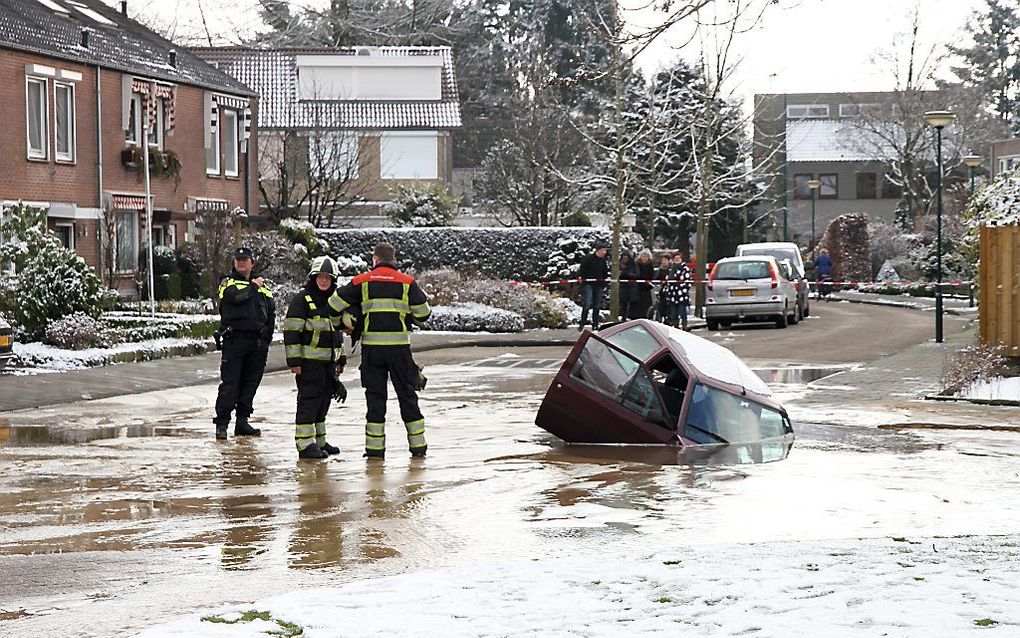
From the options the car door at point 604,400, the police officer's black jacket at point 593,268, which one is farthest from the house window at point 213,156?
the car door at point 604,400

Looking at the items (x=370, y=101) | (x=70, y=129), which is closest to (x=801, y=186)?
(x=370, y=101)

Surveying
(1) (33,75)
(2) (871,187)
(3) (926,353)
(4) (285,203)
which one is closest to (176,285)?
(1) (33,75)

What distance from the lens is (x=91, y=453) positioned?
13.0 meters

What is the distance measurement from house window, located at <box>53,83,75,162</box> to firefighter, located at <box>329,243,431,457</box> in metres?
21.8

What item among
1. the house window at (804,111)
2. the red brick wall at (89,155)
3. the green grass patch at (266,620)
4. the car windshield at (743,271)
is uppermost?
the house window at (804,111)

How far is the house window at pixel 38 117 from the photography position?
104ft

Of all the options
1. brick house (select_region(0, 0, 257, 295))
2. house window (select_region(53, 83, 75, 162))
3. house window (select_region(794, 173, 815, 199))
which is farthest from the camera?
house window (select_region(794, 173, 815, 199))

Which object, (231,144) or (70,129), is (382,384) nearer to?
(70,129)

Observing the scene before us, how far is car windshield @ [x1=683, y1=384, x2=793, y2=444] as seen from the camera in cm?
1298

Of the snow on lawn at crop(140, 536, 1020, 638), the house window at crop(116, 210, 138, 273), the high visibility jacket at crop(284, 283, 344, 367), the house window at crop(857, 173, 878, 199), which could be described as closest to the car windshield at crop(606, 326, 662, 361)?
the high visibility jacket at crop(284, 283, 344, 367)

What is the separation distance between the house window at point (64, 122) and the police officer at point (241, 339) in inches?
763

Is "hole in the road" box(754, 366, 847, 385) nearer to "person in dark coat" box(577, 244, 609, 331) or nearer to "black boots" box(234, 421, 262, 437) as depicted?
"black boots" box(234, 421, 262, 437)

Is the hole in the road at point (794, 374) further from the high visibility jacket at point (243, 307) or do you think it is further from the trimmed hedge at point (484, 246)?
the trimmed hedge at point (484, 246)

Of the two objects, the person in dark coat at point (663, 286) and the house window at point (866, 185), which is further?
the house window at point (866, 185)
